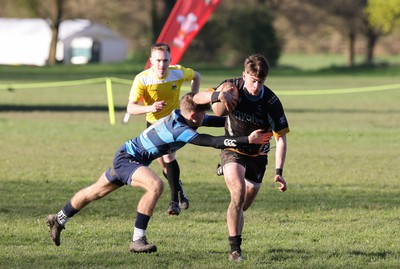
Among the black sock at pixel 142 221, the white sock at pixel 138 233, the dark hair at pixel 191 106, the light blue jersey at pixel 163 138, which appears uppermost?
the dark hair at pixel 191 106

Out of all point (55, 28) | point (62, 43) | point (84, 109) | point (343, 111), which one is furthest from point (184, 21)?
point (62, 43)

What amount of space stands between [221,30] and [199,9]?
42472 mm

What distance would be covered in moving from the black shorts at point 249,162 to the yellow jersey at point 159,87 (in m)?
2.75

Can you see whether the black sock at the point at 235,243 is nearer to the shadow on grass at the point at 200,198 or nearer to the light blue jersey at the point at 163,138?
the light blue jersey at the point at 163,138

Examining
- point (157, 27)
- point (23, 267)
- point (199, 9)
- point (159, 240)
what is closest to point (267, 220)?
point (159, 240)

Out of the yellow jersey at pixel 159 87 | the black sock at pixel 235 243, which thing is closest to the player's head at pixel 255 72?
the black sock at pixel 235 243

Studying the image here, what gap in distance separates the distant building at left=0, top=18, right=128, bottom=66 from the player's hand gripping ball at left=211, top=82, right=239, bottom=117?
76186 millimetres

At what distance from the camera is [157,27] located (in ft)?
220

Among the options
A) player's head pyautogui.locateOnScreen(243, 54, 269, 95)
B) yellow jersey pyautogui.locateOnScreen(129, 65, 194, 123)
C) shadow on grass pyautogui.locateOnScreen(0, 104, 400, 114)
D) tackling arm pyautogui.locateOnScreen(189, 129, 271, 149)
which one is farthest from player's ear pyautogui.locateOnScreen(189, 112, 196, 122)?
shadow on grass pyautogui.locateOnScreen(0, 104, 400, 114)

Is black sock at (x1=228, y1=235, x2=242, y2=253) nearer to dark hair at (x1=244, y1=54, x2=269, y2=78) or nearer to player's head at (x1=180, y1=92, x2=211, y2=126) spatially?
player's head at (x1=180, y1=92, x2=211, y2=126)

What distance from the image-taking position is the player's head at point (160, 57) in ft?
36.2

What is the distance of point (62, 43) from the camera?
85000 millimetres

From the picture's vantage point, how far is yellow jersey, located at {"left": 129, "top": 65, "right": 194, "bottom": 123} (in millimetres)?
11797

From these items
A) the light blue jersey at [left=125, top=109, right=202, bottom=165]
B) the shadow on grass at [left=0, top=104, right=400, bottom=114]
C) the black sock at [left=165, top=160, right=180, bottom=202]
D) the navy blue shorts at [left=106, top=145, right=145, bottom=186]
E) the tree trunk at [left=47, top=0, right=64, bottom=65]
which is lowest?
the tree trunk at [left=47, top=0, right=64, bottom=65]
